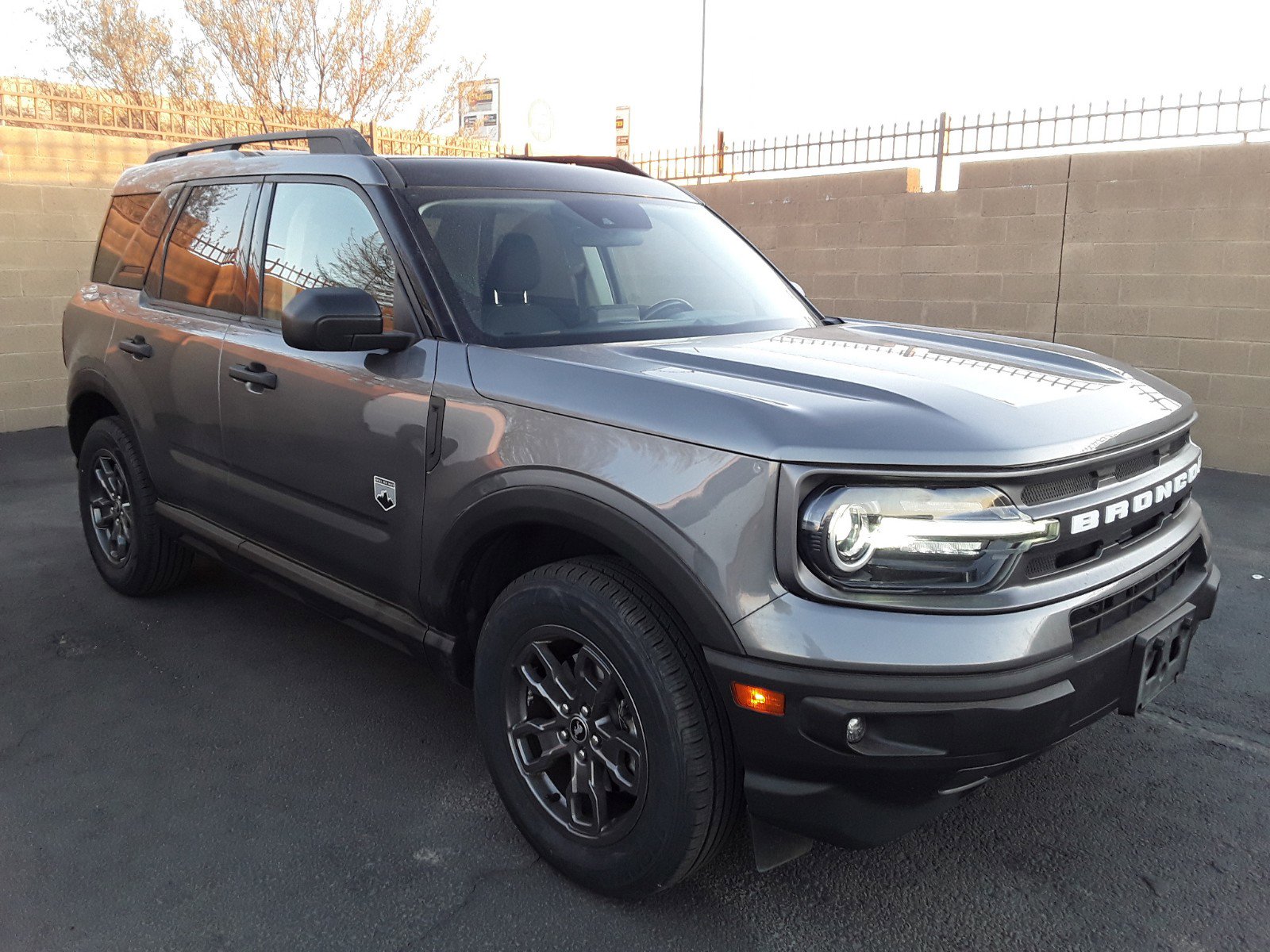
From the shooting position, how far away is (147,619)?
436 centimetres

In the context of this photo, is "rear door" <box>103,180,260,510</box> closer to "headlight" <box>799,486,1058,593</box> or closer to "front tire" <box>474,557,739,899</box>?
"front tire" <box>474,557,739,899</box>

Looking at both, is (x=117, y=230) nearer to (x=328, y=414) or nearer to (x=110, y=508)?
(x=110, y=508)

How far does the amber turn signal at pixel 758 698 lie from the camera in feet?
6.52

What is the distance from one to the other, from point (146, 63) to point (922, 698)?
28520 mm

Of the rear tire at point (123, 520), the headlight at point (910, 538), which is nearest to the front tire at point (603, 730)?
the headlight at point (910, 538)

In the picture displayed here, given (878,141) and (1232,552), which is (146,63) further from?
(1232,552)

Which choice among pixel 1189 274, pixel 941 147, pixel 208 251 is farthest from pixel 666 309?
pixel 941 147

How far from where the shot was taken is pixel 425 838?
8.99 ft

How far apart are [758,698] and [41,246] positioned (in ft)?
29.4

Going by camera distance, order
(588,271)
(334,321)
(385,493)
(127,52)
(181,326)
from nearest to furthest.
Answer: (334,321) < (385,493) < (588,271) < (181,326) < (127,52)

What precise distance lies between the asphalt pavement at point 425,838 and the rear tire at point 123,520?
451 mm

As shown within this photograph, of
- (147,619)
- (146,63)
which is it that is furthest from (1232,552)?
(146,63)

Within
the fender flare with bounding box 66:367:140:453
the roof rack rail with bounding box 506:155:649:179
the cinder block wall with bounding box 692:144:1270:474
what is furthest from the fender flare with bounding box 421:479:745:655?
the cinder block wall with bounding box 692:144:1270:474

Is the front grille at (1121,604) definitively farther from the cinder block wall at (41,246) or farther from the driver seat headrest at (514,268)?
the cinder block wall at (41,246)
